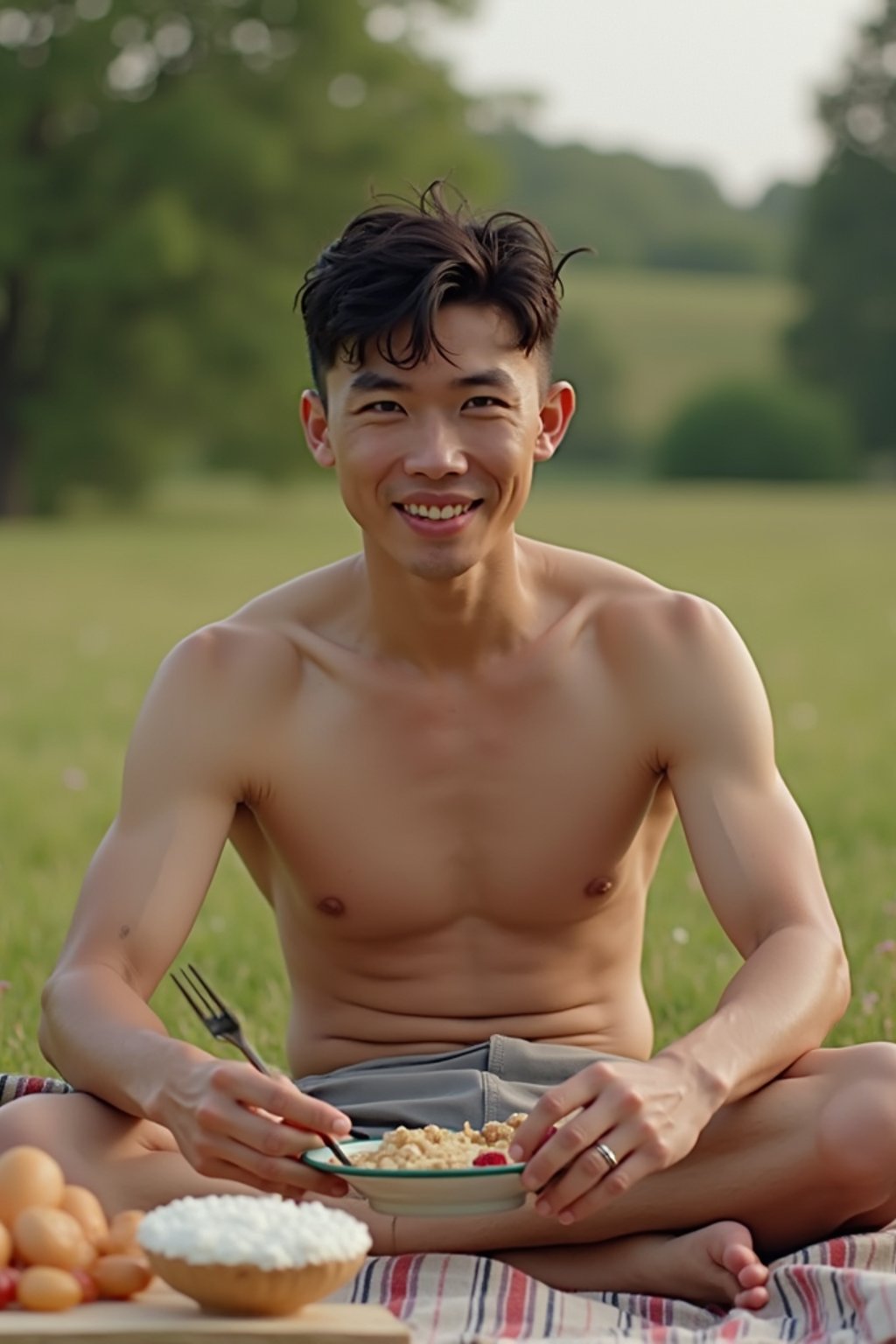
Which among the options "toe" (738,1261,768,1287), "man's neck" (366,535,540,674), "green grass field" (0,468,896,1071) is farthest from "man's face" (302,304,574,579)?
"green grass field" (0,468,896,1071)

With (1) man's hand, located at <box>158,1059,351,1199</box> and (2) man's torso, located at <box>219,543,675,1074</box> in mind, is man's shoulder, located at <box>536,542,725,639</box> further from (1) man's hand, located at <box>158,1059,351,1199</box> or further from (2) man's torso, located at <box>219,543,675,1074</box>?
(1) man's hand, located at <box>158,1059,351,1199</box>

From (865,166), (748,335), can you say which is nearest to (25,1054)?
(865,166)

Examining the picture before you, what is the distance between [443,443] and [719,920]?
3.23 ft

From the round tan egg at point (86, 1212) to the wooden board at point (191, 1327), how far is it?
22 cm

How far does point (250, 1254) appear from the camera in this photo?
108 inches

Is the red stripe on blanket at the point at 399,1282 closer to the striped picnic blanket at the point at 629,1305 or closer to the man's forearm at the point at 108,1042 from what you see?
the striped picnic blanket at the point at 629,1305

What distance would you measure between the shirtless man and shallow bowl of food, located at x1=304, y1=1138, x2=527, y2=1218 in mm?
324

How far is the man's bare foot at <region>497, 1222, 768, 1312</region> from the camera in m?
3.65

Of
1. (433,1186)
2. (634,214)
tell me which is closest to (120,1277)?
(433,1186)

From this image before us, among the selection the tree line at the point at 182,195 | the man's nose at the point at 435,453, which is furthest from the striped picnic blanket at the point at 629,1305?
the tree line at the point at 182,195

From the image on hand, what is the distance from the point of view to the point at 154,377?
3656 cm

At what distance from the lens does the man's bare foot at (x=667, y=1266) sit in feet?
12.0

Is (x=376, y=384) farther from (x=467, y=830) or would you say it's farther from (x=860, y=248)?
(x=860, y=248)

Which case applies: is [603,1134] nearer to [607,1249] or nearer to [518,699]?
[607,1249]
